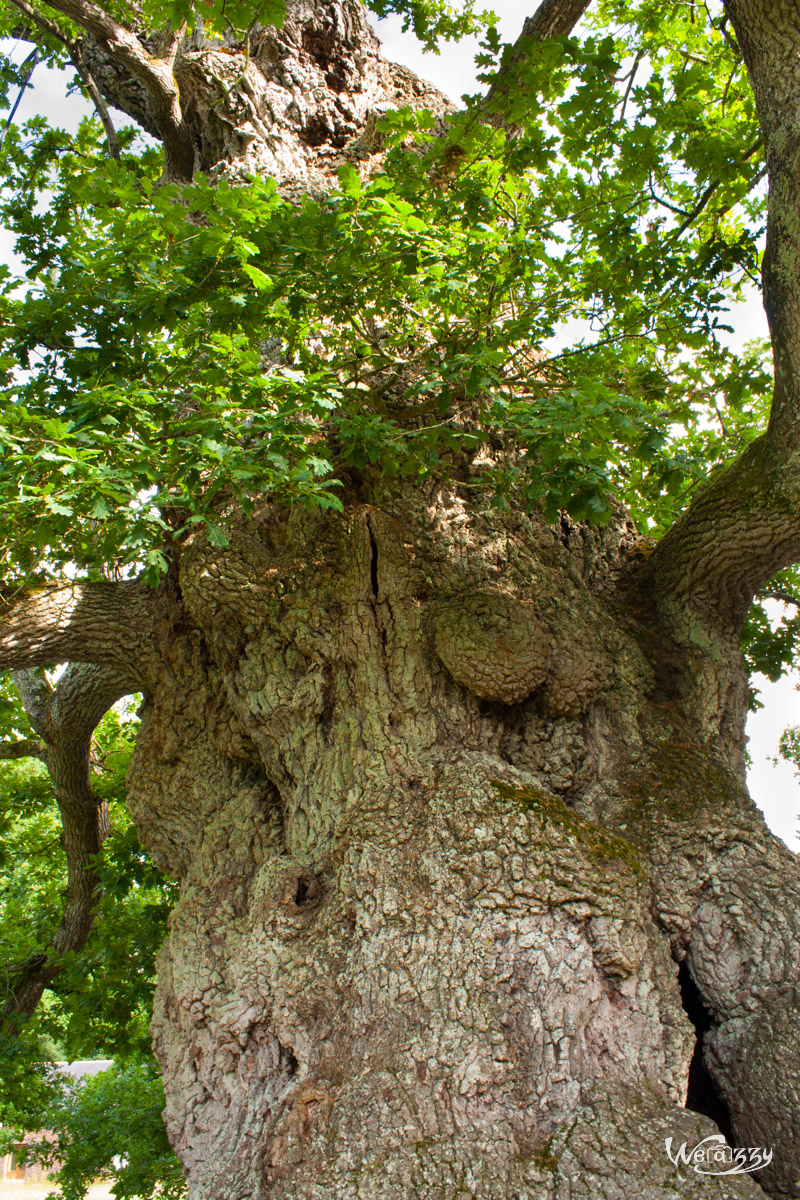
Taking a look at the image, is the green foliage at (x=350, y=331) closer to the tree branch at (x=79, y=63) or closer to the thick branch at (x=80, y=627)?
the thick branch at (x=80, y=627)

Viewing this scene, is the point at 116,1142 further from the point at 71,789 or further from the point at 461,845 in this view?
the point at 461,845

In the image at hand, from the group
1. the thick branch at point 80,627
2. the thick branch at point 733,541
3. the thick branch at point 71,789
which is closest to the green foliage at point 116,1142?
the thick branch at point 71,789

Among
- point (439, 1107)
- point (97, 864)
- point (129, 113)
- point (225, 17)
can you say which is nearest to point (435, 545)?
point (439, 1107)

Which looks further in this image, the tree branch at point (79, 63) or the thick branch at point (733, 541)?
the tree branch at point (79, 63)

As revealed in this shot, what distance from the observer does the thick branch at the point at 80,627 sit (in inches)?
163

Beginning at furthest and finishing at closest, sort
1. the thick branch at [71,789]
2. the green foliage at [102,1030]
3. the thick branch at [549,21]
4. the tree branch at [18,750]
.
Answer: the tree branch at [18,750]
the green foliage at [102,1030]
the thick branch at [71,789]
the thick branch at [549,21]

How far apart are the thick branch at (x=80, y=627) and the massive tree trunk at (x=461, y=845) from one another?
0.06 feet

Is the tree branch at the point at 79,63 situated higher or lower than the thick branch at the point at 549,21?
higher

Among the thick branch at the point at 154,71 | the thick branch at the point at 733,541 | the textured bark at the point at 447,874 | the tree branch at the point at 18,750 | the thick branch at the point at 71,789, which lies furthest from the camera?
the tree branch at the point at 18,750

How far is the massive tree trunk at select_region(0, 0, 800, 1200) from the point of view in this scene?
281 cm

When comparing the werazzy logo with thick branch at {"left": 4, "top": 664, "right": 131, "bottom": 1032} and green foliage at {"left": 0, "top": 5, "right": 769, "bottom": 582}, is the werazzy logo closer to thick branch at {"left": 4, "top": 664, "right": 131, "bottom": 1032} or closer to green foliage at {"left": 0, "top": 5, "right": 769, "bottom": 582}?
green foliage at {"left": 0, "top": 5, "right": 769, "bottom": 582}

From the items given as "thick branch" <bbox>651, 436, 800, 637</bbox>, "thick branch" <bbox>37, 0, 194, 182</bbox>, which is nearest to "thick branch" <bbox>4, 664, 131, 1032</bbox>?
"thick branch" <bbox>651, 436, 800, 637</bbox>

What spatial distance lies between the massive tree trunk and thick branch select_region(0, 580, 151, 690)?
0.7 inches

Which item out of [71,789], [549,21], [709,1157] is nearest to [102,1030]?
[71,789]
